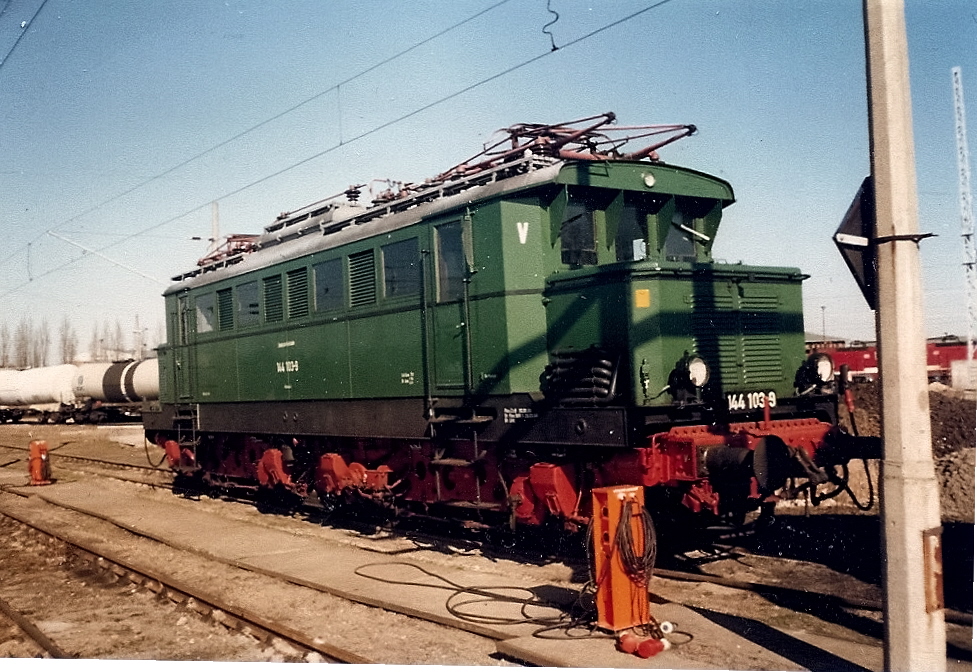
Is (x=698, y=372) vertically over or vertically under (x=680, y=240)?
under

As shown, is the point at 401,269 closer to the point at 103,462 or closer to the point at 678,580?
the point at 678,580

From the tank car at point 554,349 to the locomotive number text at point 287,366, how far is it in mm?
214

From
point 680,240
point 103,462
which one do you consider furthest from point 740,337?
point 103,462

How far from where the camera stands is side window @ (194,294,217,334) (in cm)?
1491

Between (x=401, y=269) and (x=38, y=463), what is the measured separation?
1363cm

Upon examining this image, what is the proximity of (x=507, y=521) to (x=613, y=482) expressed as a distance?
79.3 inches

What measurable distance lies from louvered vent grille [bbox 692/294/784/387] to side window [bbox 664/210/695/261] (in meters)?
1.05

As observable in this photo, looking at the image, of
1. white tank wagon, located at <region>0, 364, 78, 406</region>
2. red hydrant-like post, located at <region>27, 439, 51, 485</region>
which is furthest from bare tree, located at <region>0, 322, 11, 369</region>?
red hydrant-like post, located at <region>27, 439, 51, 485</region>

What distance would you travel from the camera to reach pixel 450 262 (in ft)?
31.0

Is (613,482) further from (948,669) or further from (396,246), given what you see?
(396,246)

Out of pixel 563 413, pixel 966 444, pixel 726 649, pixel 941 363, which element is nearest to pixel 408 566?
pixel 563 413

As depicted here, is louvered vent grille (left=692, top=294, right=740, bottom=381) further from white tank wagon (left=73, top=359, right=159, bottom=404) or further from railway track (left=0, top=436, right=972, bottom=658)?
white tank wagon (left=73, top=359, right=159, bottom=404)

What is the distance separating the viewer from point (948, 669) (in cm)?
523

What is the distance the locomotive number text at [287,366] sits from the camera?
12.3 meters
